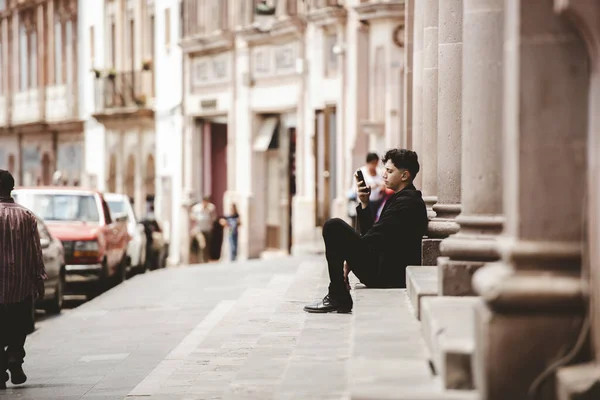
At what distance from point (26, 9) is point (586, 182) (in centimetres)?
5097

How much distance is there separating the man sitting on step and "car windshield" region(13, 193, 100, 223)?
11.3m

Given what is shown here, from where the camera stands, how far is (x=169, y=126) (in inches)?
1601

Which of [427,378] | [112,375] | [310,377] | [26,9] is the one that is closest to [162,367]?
[112,375]

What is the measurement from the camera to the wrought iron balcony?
140 feet

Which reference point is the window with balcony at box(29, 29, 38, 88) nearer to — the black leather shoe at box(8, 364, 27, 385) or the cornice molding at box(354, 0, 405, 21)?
the cornice molding at box(354, 0, 405, 21)

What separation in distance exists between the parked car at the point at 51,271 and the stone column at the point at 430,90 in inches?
231

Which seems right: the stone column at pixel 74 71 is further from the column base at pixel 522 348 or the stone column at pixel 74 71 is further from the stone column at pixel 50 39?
the column base at pixel 522 348

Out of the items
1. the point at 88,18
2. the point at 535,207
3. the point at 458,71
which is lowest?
the point at 535,207

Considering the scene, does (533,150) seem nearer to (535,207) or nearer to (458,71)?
(535,207)

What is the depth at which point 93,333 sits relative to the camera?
14.6m

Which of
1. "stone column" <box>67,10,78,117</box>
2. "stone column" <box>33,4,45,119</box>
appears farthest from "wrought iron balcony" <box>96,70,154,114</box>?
"stone column" <box>33,4,45,119</box>

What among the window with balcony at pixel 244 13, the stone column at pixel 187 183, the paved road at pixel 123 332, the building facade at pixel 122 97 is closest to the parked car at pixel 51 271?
the paved road at pixel 123 332

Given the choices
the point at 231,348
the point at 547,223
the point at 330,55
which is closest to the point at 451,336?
the point at 547,223

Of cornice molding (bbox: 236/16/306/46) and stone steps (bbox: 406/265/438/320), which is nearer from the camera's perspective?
stone steps (bbox: 406/265/438/320)
